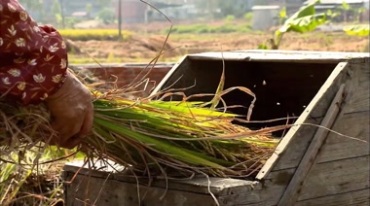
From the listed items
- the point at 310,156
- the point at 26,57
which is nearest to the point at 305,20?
the point at 310,156

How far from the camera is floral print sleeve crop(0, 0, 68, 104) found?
226 cm

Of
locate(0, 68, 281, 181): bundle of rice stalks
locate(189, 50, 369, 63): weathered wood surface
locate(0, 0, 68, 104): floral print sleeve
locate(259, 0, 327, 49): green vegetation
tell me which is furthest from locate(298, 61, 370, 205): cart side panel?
locate(259, 0, 327, 49): green vegetation

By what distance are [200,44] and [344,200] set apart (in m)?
9.72

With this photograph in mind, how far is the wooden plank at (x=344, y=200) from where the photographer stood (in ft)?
10.3

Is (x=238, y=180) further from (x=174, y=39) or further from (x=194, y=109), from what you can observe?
(x=174, y=39)

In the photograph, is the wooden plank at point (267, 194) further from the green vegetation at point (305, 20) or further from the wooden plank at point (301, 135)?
the green vegetation at point (305, 20)

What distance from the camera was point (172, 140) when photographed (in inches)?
113

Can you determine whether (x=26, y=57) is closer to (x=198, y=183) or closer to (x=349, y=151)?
(x=198, y=183)

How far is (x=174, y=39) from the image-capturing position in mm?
14336

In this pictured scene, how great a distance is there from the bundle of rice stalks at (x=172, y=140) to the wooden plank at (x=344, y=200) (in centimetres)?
27

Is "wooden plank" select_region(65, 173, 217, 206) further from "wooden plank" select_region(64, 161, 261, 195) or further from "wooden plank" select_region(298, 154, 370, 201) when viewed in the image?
"wooden plank" select_region(298, 154, 370, 201)

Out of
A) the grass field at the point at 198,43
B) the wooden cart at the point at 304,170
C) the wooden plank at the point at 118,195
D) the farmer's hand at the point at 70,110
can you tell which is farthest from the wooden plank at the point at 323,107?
the grass field at the point at 198,43

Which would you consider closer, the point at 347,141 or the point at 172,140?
the point at 172,140

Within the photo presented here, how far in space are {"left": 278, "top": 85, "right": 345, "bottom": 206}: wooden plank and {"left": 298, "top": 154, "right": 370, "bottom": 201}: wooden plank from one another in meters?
0.05
